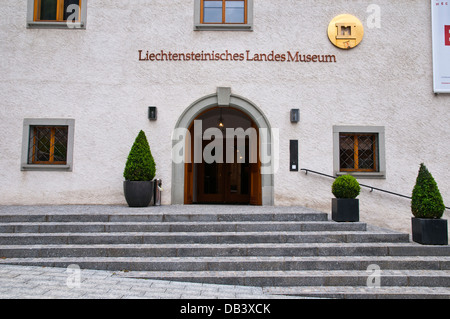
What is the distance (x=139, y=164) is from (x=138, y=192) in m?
0.61

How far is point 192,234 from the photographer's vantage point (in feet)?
17.2

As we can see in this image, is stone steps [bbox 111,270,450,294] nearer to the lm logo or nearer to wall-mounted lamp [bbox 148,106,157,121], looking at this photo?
wall-mounted lamp [bbox 148,106,157,121]

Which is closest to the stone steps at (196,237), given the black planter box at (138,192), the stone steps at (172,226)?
the stone steps at (172,226)

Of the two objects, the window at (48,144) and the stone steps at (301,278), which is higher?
the window at (48,144)

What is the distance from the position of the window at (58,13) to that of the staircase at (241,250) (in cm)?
481

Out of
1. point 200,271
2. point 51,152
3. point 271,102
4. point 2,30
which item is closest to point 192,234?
point 200,271

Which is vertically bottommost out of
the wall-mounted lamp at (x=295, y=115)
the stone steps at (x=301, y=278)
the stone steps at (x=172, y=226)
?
the stone steps at (x=301, y=278)

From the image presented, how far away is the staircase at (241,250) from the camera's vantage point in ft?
14.0

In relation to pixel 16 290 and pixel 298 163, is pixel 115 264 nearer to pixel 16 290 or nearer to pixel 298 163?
pixel 16 290

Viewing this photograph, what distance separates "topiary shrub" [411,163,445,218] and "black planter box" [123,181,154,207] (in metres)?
5.17

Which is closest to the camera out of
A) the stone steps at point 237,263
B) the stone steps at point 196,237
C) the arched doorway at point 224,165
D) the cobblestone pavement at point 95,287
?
the cobblestone pavement at point 95,287

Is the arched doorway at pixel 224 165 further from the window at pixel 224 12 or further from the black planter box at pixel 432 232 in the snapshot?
the black planter box at pixel 432 232
